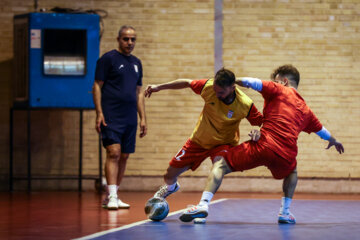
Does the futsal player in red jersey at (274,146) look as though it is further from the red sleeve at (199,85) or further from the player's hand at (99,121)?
the player's hand at (99,121)

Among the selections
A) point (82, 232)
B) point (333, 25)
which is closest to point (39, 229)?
point (82, 232)

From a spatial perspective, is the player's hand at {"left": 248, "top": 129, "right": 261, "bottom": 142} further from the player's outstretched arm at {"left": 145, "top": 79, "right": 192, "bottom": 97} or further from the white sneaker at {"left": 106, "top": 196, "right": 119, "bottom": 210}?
the white sneaker at {"left": 106, "top": 196, "right": 119, "bottom": 210}

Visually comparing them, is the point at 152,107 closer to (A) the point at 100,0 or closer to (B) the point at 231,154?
(A) the point at 100,0

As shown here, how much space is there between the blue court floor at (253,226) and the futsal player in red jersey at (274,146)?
319mm

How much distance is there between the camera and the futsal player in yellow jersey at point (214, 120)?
6.36 m

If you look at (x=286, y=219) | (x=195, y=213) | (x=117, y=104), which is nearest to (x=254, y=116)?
(x=286, y=219)

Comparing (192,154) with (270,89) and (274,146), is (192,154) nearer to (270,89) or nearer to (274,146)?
(274,146)

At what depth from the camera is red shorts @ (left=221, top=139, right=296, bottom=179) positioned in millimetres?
6281

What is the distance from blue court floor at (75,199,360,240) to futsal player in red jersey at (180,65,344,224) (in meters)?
0.32

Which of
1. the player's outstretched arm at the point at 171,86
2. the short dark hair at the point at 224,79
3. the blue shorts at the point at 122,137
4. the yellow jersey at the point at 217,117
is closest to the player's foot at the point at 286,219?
the yellow jersey at the point at 217,117

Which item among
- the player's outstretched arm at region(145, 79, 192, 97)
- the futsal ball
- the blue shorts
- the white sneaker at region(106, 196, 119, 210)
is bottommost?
the white sneaker at region(106, 196, 119, 210)

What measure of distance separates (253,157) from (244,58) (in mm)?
4367

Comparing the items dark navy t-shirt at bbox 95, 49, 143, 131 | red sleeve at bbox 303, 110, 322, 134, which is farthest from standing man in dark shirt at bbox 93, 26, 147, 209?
red sleeve at bbox 303, 110, 322, 134

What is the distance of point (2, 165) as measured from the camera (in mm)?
10570
